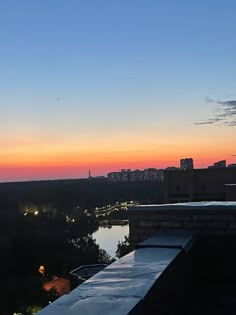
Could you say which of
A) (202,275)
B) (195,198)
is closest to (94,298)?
(202,275)

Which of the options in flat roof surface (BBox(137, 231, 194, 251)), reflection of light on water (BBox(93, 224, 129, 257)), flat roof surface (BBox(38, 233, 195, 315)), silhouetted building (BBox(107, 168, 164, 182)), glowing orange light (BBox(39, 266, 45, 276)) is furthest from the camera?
silhouetted building (BBox(107, 168, 164, 182))

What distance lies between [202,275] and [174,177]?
95.4 ft

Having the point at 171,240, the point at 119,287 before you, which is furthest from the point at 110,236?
the point at 119,287

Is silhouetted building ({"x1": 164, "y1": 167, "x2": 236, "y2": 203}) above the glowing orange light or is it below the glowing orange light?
above

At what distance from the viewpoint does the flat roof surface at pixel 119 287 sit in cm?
222

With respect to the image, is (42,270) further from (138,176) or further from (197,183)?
(138,176)

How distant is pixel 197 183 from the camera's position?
32.1 meters

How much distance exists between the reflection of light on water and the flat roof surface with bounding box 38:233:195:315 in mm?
50600

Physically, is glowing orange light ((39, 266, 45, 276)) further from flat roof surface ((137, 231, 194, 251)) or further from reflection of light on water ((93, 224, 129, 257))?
flat roof surface ((137, 231, 194, 251))

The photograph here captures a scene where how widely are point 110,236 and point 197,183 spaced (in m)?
40.9

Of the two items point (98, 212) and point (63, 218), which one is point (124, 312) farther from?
point (98, 212)

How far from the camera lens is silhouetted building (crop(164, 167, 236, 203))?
99.7 feet

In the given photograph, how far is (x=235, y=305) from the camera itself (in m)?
4.04

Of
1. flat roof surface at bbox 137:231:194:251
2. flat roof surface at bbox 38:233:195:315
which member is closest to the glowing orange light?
flat roof surface at bbox 137:231:194:251
